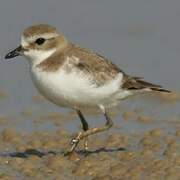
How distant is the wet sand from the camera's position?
943cm

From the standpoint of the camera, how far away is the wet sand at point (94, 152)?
943 cm

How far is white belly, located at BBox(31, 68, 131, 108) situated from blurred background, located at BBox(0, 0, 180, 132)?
1.33 metres

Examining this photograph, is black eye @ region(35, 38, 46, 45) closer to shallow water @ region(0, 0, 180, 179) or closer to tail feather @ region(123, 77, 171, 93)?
tail feather @ region(123, 77, 171, 93)

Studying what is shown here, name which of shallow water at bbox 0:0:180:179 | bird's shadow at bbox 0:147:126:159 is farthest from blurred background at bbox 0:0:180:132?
bird's shadow at bbox 0:147:126:159

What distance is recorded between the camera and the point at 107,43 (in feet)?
45.0

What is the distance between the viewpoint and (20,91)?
12227 mm

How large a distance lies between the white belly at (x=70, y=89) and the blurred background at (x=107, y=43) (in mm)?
1334

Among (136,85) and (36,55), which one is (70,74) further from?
(136,85)

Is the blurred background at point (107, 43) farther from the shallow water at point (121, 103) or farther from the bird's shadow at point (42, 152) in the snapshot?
the bird's shadow at point (42, 152)

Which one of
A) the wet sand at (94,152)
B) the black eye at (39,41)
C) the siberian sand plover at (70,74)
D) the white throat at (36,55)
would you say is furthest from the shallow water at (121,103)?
the black eye at (39,41)

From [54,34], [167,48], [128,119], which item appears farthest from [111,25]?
[54,34]

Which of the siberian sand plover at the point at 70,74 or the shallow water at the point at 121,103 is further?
the shallow water at the point at 121,103

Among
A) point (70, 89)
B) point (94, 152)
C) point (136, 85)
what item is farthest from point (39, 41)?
point (94, 152)

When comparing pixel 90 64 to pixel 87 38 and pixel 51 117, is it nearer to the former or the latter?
pixel 51 117
